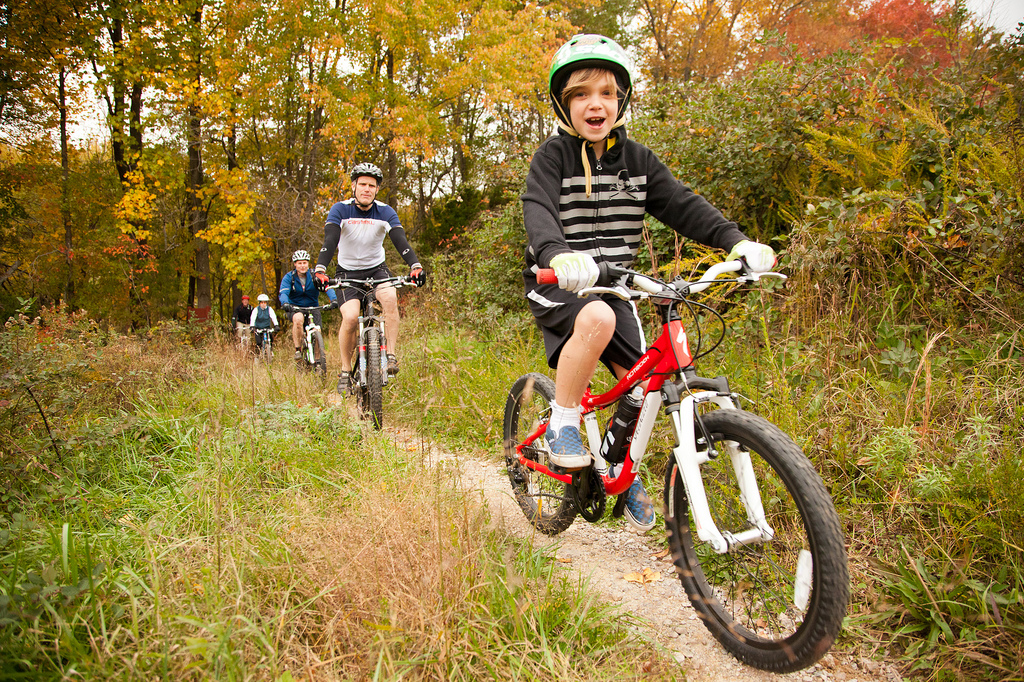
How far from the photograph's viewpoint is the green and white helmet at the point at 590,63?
2449 mm

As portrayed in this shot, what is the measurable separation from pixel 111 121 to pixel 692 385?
57.9 ft

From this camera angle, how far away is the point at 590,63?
248 centimetres

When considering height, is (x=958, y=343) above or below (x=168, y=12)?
below

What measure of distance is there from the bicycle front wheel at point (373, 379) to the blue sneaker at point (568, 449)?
2.86 metres

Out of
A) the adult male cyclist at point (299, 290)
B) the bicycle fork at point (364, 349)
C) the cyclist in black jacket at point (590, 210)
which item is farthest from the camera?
the adult male cyclist at point (299, 290)

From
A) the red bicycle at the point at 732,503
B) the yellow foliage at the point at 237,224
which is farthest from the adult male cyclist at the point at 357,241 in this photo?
the yellow foliage at the point at 237,224

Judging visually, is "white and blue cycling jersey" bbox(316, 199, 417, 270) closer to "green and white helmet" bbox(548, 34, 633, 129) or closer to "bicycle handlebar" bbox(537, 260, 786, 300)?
"green and white helmet" bbox(548, 34, 633, 129)

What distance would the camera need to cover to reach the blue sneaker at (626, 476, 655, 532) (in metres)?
2.55

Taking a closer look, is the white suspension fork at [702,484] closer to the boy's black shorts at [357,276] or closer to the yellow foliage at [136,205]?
the boy's black shorts at [357,276]

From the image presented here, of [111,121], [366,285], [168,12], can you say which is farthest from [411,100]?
[366,285]

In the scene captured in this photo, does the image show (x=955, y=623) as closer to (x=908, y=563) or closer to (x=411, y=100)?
(x=908, y=563)

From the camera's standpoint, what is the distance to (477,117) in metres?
22.8

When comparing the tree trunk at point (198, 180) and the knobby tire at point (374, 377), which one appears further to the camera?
the tree trunk at point (198, 180)

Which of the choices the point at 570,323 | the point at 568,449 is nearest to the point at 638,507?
the point at 568,449
